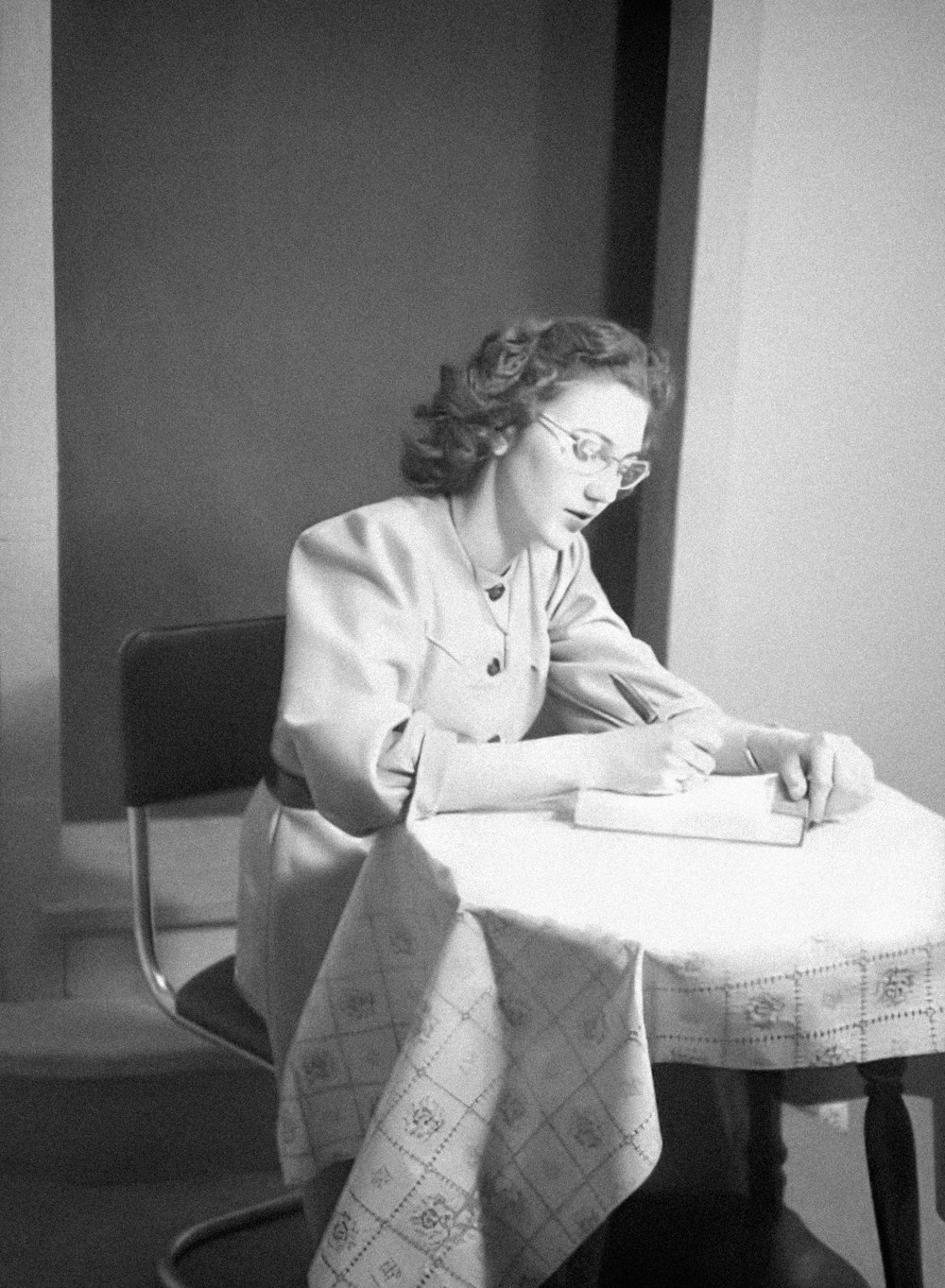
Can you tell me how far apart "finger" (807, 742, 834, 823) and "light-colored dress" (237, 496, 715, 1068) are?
0.30 meters

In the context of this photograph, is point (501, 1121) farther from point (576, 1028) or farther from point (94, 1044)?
point (94, 1044)

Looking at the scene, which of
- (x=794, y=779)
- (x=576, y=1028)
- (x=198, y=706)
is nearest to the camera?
(x=576, y=1028)

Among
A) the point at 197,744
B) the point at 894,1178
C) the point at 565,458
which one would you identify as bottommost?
the point at 894,1178

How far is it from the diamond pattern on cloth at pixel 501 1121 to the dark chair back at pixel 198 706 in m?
0.76

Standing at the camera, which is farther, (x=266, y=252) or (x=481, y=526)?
(x=266, y=252)

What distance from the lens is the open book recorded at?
1.79 meters

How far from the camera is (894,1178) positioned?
1654mm

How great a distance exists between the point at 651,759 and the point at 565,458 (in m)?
0.38

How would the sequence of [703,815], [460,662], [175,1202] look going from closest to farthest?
[703,815] → [460,662] → [175,1202]

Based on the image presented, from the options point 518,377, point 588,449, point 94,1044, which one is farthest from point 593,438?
point 94,1044

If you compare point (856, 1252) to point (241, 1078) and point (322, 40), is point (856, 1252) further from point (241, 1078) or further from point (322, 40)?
point (322, 40)

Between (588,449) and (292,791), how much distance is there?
54 cm

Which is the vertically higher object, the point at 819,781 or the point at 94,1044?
the point at 819,781

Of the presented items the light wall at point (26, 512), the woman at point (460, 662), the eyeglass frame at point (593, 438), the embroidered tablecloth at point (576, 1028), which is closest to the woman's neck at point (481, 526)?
the woman at point (460, 662)
